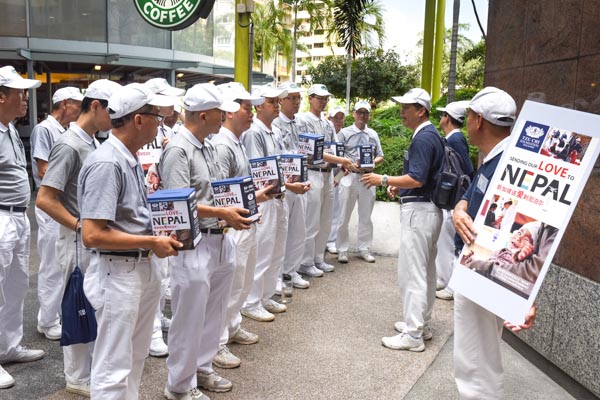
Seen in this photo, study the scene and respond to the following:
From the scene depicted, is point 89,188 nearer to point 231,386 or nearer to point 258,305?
point 231,386

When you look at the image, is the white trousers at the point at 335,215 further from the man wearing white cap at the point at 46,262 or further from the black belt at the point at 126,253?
the black belt at the point at 126,253

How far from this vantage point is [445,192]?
4750 mm

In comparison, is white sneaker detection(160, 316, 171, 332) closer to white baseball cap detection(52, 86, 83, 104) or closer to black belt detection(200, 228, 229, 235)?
black belt detection(200, 228, 229, 235)

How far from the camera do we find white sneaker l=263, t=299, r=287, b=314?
6.46m

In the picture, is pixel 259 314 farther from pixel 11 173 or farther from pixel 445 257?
pixel 11 173

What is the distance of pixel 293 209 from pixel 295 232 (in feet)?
1.03

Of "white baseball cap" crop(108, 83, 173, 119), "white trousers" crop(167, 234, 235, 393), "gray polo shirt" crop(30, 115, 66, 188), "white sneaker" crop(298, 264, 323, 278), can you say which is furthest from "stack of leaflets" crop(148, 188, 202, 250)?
"white sneaker" crop(298, 264, 323, 278)

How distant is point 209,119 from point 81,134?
0.98 m

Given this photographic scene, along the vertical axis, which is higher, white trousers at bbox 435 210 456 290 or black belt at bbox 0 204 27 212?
black belt at bbox 0 204 27 212

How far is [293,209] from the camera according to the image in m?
7.10

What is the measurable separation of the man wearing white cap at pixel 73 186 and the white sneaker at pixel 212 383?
0.83 meters

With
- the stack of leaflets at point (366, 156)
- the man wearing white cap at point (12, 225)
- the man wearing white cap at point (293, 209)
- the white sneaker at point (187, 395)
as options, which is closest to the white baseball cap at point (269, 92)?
the man wearing white cap at point (293, 209)

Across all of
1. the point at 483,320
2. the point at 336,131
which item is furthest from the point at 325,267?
the point at 483,320

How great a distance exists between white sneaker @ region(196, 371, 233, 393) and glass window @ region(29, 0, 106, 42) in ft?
56.1
